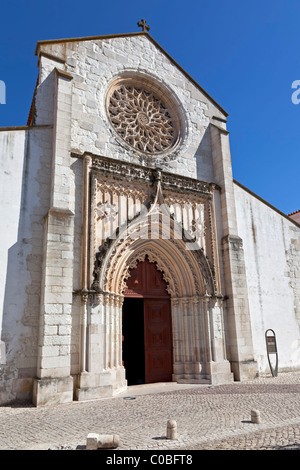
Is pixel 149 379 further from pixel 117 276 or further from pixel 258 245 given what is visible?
pixel 258 245

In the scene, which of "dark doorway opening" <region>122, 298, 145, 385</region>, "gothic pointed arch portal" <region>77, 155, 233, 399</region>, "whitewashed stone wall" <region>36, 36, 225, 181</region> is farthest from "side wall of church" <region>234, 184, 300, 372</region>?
"dark doorway opening" <region>122, 298, 145, 385</region>

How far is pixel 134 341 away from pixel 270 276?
198 inches

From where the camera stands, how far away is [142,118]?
11.2m

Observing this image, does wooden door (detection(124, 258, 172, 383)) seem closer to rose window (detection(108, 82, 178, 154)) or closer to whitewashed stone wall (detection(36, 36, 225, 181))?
whitewashed stone wall (detection(36, 36, 225, 181))

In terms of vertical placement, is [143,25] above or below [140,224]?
above

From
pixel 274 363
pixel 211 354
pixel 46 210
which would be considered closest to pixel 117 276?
pixel 46 210

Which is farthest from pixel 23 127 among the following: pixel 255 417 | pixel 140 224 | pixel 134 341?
pixel 255 417

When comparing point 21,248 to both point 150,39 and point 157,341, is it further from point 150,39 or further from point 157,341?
point 150,39

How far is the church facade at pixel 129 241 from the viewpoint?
7555 millimetres

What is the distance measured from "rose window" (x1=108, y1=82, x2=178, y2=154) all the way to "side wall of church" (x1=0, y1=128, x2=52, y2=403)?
265 cm

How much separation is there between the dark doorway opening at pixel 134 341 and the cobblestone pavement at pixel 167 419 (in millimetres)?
1306

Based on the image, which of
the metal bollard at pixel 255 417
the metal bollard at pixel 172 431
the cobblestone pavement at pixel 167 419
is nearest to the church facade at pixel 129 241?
the cobblestone pavement at pixel 167 419

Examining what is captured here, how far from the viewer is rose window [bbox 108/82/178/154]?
10.6 m

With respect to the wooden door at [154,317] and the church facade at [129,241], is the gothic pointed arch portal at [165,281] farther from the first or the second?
the wooden door at [154,317]
